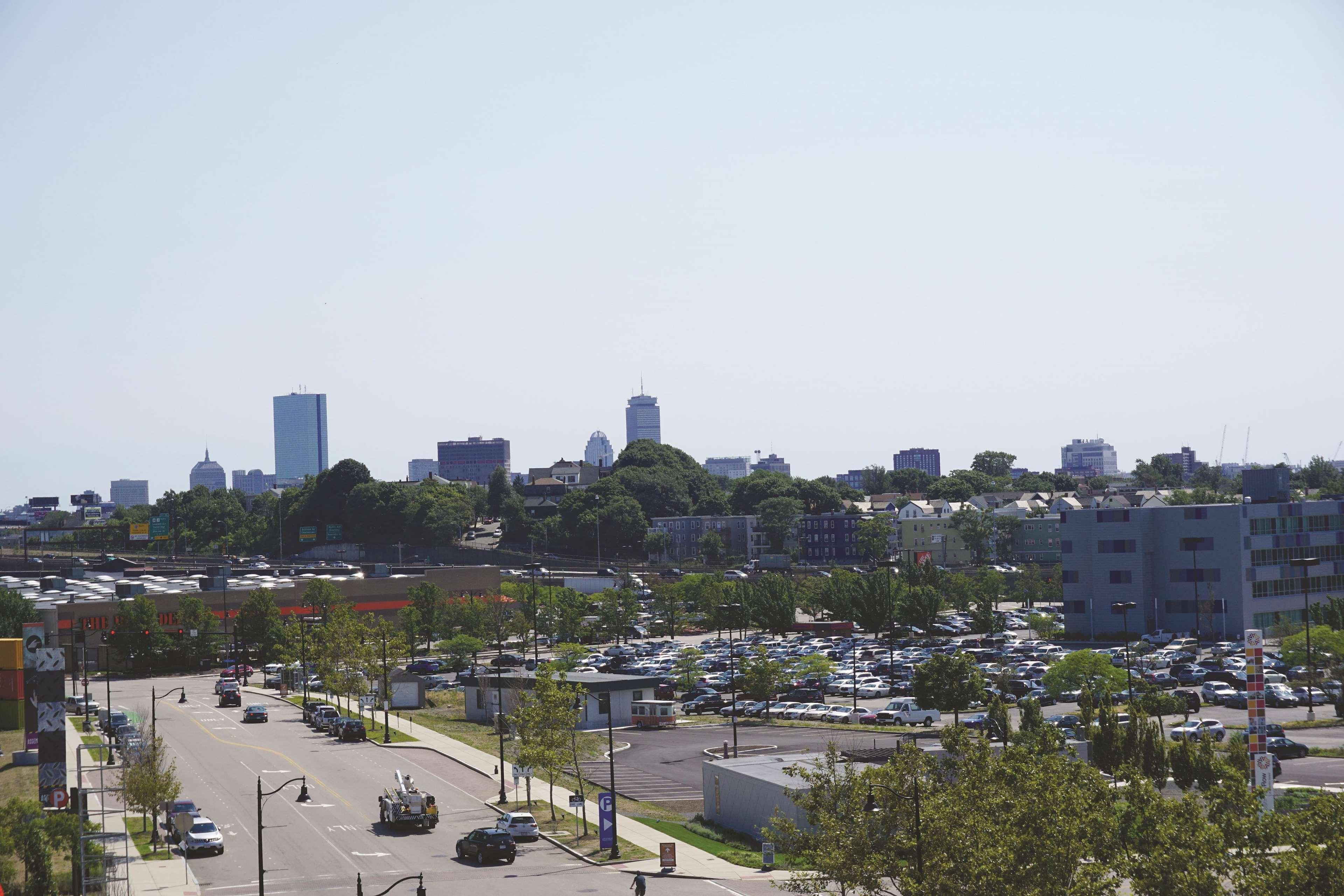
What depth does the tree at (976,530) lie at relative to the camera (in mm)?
188875

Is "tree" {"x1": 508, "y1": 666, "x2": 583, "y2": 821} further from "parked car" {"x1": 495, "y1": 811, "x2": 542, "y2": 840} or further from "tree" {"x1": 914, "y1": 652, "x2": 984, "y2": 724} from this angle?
"tree" {"x1": 914, "y1": 652, "x2": 984, "y2": 724}

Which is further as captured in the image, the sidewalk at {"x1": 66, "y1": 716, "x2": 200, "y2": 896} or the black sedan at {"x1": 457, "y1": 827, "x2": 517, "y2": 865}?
the black sedan at {"x1": 457, "y1": 827, "x2": 517, "y2": 865}

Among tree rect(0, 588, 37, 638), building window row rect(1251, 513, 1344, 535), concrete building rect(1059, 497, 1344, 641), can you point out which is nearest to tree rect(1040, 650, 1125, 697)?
concrete building rect(1059, 497, 1344, 641)

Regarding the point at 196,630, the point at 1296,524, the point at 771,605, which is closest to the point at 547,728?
the point at 196,630

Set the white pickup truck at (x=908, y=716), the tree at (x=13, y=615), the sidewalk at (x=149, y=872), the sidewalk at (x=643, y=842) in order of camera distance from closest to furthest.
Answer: the sidewalk at (x=149, y=872) → the sidewalk at (x=643, y=842) → the white pickup truck at (x=908, y=716) → the tree at (x=13, y=615)

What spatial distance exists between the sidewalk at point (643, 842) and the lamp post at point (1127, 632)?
19867mm

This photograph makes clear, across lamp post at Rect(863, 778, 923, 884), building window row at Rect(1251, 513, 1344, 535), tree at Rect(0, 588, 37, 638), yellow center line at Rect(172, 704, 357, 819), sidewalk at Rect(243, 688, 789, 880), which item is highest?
building window row at Rect(1251, 513, 1344, 535)

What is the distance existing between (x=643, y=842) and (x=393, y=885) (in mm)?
20439

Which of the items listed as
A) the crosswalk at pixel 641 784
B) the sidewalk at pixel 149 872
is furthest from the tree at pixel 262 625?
the crosswalk at pixel 641 784

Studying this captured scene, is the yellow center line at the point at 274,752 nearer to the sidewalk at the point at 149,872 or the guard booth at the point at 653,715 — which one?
the sidewalk at the point at 149,872

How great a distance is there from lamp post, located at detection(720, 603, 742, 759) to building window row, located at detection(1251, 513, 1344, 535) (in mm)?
50540

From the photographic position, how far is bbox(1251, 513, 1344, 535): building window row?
119062 millimetres

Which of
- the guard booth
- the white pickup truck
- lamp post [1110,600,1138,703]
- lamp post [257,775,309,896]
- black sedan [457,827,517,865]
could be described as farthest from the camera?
the guard booth

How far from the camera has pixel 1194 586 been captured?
Answer: 11994 cm
